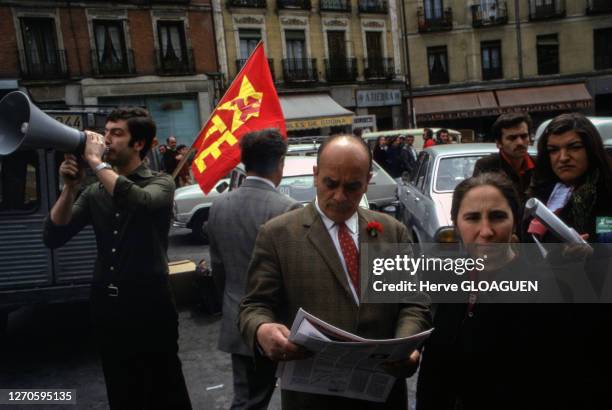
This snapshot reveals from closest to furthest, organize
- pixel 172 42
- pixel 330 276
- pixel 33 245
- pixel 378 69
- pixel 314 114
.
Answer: pixel 330 276, pixel 33 245, pixel 172 42, pixel 314 114, pixel 378 69

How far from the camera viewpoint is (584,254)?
173 centimetres

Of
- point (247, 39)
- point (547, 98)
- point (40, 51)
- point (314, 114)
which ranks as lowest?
point (547, 98)

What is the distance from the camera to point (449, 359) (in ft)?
5.73

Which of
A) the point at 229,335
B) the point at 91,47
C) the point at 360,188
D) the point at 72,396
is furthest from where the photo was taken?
the point at 91,47

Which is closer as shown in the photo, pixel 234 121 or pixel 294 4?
pixel 234 121

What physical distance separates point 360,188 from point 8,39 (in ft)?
74.3

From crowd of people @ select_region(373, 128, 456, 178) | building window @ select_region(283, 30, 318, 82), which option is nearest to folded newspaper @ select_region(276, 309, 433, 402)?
crowd of people @ select_region(373, 128, 456, 178)

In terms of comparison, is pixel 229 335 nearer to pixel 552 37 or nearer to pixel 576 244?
pixel 576 244

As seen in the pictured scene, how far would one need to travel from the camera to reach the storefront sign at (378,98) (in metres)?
28.0

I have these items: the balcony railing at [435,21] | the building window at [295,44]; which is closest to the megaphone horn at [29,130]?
the building window at [295,44]

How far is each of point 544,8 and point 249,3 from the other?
1682 centimetres

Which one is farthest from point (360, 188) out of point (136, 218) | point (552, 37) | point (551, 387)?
point (552, 37)

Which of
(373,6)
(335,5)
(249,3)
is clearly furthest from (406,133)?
(373,6)

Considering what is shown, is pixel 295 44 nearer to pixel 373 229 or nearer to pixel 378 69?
pixel 378 69
